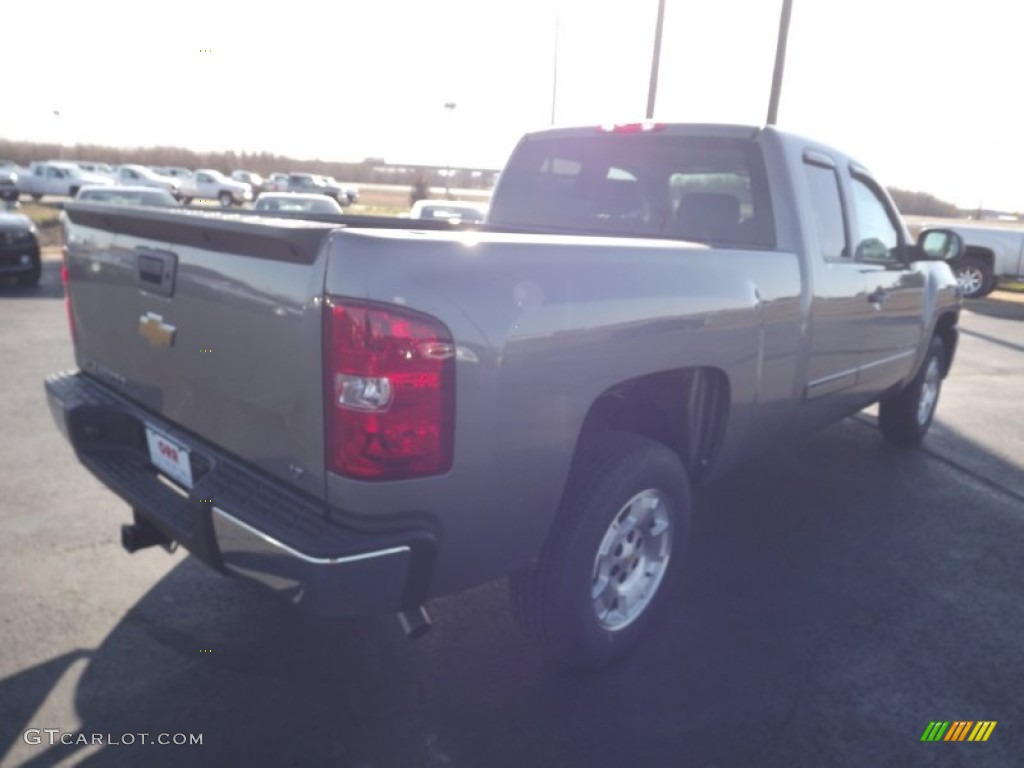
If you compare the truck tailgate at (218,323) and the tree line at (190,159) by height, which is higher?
the truck tailgate at (218,323)

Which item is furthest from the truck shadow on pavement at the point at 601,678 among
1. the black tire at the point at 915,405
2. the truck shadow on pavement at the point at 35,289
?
the truck shadow on pavement at the point at 35,289

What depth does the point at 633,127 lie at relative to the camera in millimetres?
4152

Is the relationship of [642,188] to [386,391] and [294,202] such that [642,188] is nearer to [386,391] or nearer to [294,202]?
[386,391]

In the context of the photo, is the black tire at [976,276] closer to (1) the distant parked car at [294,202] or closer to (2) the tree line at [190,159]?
(1) the distant parked car at [294,202]

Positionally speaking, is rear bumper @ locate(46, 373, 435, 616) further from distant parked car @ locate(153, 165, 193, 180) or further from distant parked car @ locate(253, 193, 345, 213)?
distant parked car @ locate(153, 165, 193, 180)

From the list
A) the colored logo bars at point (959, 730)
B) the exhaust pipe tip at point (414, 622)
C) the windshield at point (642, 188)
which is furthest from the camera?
the windshield at point (642, 188)

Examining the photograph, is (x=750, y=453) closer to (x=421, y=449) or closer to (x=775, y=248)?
(x=775, y=248)

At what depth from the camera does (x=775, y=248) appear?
354cm

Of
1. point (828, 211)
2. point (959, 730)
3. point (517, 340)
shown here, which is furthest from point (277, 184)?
point (959, 730)

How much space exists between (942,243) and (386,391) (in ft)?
15.0

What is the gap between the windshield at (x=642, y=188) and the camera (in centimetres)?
373

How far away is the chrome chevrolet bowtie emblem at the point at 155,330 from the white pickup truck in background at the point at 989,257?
17.5 meters

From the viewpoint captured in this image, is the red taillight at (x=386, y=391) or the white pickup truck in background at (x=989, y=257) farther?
the white pickup truck in background at (x=989, y=257)

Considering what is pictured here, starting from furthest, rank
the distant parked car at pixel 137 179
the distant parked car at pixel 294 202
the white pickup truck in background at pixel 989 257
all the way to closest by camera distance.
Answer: the distant parked car at pixel 137 179
the white pickup truck in background at pixel 989 257
the distant parked car at pixel 294 202
